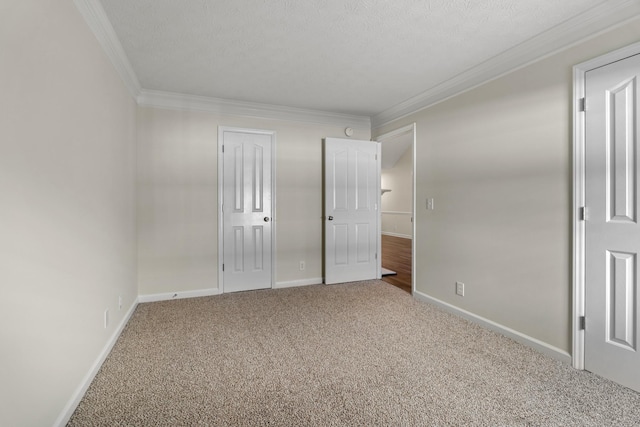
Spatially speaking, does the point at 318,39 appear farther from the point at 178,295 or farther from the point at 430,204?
the point at 178,295

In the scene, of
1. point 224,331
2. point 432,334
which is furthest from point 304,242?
point 432,334

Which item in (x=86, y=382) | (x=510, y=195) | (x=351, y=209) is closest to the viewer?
(x=86, y=382)

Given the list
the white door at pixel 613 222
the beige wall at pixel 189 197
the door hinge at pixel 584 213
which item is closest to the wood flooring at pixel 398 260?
the beige wall at pixel 189 197

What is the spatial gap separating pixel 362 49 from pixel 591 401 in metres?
2.79

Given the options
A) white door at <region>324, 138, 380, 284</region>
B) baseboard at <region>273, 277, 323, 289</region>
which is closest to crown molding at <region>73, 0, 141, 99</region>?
white door at <region>324, 138, 380, 284</region>

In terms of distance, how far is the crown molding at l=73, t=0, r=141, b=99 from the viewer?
73.1 inches

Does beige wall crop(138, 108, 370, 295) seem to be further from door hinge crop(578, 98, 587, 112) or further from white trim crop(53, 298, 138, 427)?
door hinge crop(578, 98, 587, 112)

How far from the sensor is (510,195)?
256cm

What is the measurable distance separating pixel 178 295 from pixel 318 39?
10.3 ft

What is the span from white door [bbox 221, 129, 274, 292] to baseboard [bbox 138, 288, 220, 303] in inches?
7.1

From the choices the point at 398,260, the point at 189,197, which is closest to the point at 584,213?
the point at 189,197

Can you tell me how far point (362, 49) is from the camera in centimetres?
252

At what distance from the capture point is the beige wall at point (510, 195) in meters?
2.21

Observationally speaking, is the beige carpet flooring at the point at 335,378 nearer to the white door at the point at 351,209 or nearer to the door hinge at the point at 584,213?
the door hinge at the point at 584,213
